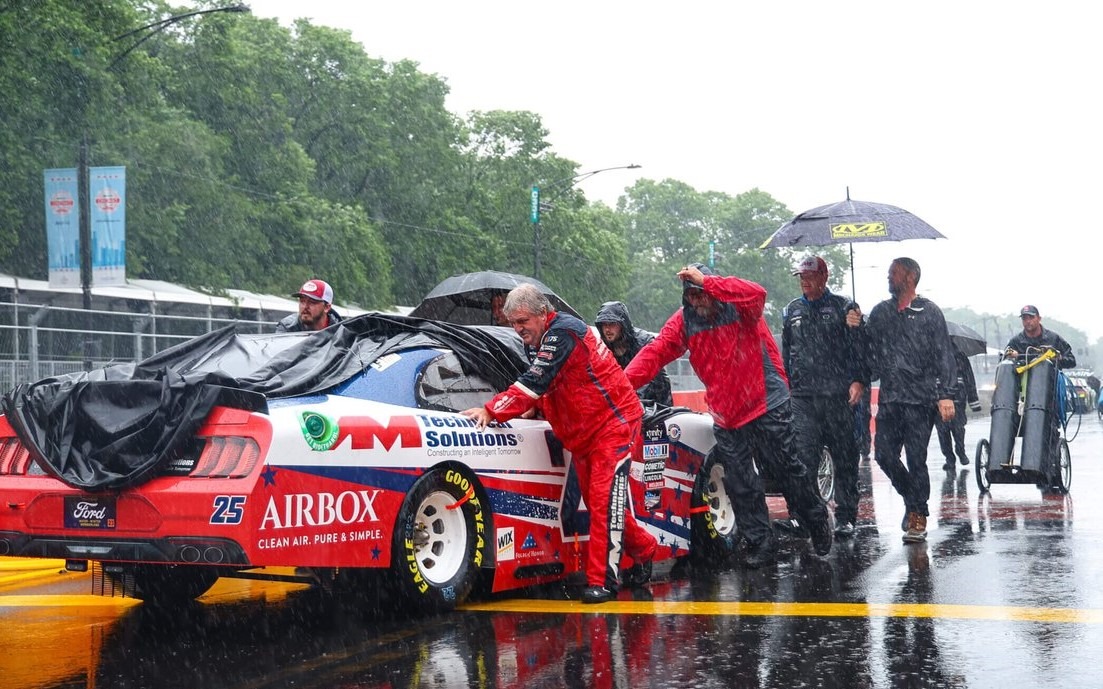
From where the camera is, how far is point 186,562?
229 inches

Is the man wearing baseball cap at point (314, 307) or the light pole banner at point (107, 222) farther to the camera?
the light pole banner at point (107, 222)

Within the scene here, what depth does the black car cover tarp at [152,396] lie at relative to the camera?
5.99 m

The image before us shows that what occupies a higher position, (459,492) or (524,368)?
(524,368)

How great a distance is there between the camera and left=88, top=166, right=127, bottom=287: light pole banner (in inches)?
1010

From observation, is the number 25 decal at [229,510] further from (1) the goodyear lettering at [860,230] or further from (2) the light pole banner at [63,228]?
(2) the light pole banner at [63,228]

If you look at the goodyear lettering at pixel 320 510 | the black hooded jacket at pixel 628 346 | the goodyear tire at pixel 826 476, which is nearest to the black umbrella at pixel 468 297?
the goodyear tire at pixel 826 476

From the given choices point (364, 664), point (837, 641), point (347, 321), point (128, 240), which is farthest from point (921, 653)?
point (128, 240)

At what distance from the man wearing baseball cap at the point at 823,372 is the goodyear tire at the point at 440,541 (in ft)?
10.6

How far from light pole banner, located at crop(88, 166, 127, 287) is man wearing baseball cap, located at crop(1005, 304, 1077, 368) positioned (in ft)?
57.3

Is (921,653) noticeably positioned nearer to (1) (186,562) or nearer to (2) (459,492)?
(2) (459,492)

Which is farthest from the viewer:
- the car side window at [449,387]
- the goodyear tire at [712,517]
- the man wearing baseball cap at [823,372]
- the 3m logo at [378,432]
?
the man wearing baseball cap at [823,372]

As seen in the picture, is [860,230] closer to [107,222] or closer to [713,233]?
[107,222]

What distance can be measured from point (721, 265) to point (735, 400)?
9113 centimetres

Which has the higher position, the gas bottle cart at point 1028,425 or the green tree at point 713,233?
the green tree at point 713,233
